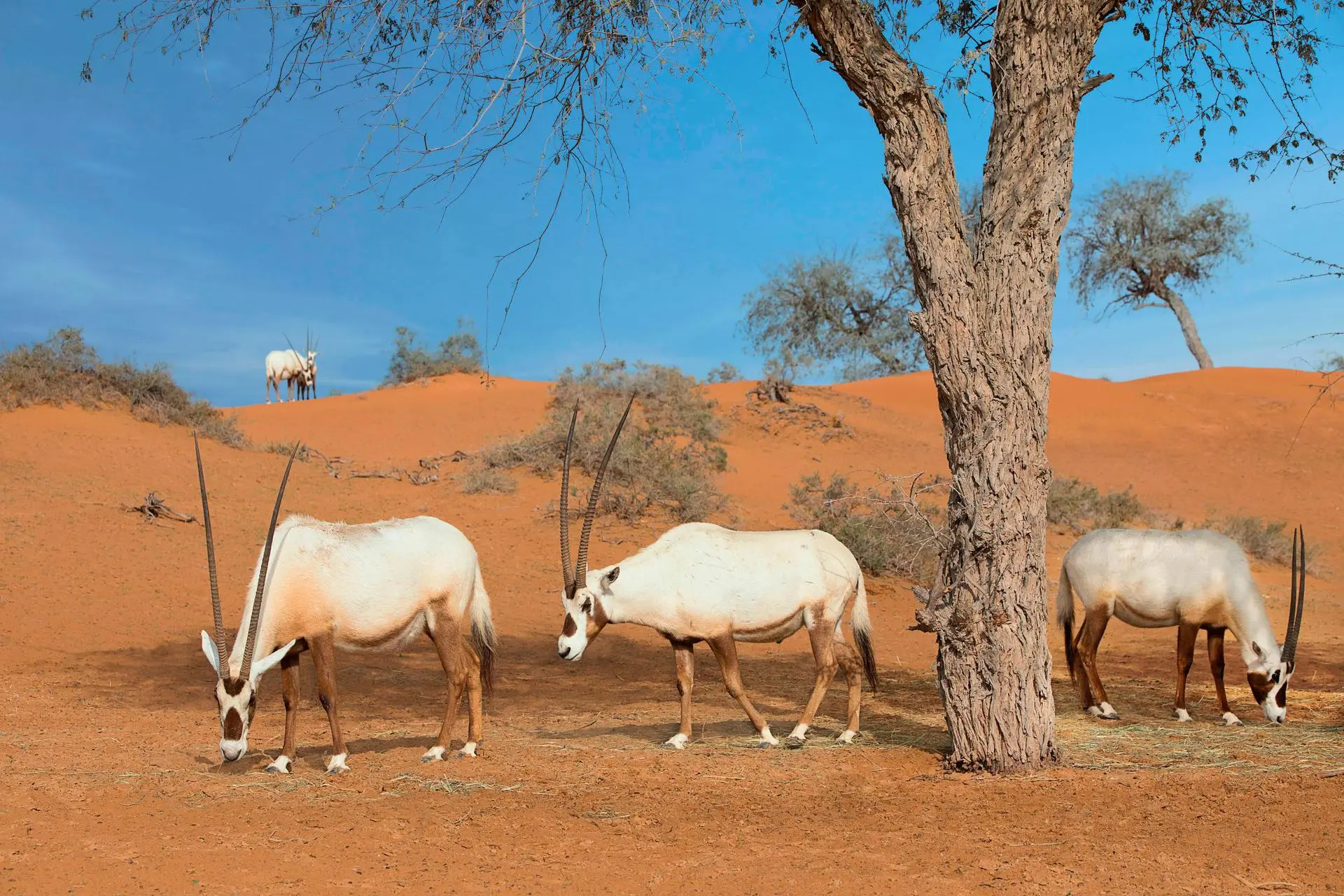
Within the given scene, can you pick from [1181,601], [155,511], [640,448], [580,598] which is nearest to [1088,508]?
[640,448]

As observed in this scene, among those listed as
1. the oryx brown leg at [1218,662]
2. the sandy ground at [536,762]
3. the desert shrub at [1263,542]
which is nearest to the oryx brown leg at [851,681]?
the sandy ground at [536,762]

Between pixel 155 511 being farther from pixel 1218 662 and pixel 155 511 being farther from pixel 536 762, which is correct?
pixel 1218 662

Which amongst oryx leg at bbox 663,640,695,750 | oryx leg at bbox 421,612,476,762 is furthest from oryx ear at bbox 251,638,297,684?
oryx leg at bbox 663,640,695,750

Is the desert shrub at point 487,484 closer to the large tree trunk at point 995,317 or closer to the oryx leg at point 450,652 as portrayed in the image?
the oryx leg at point 450,652

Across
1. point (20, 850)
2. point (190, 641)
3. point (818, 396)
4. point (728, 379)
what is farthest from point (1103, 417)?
point (20, 850)

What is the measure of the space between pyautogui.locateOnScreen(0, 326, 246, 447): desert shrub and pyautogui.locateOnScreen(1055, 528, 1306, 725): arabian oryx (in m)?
19.1

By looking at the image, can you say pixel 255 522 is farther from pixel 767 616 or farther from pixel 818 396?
pixel 818 396

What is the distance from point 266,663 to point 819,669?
4094 millimetres

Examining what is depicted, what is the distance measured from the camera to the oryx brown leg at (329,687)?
23.9 ft

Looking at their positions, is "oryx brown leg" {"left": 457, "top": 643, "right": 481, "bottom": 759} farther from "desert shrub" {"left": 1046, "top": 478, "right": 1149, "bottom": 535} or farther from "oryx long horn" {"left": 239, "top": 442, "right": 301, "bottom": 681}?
"desert shrub" {"left": 1046, "top": 478, "right": 1149, "bottom": 535}

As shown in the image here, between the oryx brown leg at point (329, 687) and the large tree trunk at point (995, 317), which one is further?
the oryx brown leg at point (329, 687)

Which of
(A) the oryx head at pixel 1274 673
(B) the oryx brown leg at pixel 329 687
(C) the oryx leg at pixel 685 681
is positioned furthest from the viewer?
(A) the oryx head at pixel 1274 673

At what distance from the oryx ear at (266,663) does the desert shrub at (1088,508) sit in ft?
60.9

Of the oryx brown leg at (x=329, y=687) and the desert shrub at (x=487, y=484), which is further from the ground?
the desert shrub at (x=487, y=484)
